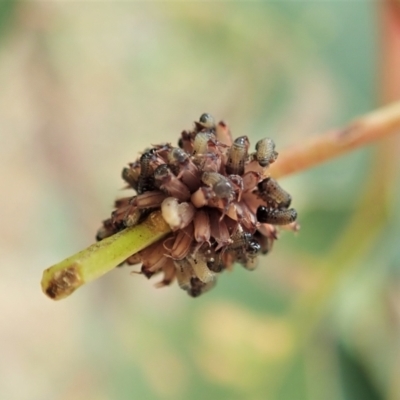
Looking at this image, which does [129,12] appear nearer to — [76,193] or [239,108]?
[239,108]

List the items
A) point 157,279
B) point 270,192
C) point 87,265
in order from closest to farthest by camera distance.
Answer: point 87,265 → point 270,192 → point 157,279

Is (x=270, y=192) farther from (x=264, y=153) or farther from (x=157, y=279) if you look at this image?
(x=157, y=279)

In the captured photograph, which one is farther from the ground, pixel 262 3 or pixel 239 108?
pixel 262 3

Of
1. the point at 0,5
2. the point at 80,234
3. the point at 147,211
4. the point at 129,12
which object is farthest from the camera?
the point at 129,12

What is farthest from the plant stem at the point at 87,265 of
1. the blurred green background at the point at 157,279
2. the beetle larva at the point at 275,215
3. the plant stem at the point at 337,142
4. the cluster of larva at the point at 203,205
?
the blurred green background at the point at 157,279

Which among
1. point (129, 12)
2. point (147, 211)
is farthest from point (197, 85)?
point (147, 211)

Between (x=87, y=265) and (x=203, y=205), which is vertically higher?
(x=203, y=205)

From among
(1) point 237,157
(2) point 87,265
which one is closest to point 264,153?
(1) point 237,157
